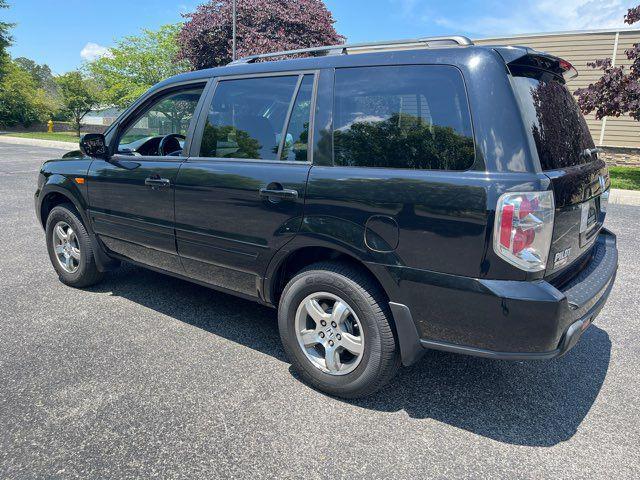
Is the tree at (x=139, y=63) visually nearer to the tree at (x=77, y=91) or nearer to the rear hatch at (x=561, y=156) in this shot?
the tree at (x=77, y=91)

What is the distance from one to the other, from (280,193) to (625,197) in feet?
32.7

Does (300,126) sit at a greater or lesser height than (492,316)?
greater

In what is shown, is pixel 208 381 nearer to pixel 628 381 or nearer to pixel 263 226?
pixel 263 226

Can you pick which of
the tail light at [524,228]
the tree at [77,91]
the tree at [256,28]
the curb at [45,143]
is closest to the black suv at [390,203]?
the tail light at [524,228]

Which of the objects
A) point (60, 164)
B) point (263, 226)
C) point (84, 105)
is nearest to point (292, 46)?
point (60, 164)

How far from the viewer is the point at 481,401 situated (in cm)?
275

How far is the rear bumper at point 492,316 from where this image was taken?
2.14 meters

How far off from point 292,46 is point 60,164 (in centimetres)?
1914

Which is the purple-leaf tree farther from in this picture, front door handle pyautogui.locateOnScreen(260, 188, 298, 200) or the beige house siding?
front door handle pyautogui.locateOnScreen(260, 188, 298, 200)

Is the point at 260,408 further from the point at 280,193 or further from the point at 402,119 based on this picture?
the point at 402,119

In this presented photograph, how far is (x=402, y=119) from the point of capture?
96.6 inches

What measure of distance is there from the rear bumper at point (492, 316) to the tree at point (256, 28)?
20752mm

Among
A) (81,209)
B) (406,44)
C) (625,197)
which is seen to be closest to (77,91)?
(625,197)

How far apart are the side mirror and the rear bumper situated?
9.01ft
